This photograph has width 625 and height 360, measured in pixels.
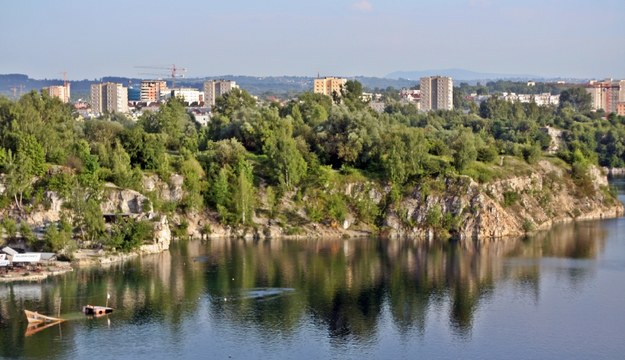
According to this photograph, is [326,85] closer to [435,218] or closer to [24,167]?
[435,218]

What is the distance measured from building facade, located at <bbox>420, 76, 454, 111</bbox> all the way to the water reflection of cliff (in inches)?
3464

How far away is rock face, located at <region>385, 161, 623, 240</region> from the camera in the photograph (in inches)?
1854

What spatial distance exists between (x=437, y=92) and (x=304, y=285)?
331ft

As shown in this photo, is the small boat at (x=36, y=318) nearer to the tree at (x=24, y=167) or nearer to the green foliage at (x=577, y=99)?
the tree at (x=24, y=167)

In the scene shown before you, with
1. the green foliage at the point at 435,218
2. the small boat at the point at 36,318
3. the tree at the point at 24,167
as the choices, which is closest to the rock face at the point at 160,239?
the tree at the point at 24,167

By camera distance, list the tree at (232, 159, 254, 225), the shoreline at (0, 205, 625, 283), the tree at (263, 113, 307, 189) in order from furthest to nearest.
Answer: the tree at (263, 113, 307, 189)
the tree at (232, 159, 254, 225)
the shoreline at (0, 205, 625, 283)

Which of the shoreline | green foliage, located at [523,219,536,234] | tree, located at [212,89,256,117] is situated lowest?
the shoreline

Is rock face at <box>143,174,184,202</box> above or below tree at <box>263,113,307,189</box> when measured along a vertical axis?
below

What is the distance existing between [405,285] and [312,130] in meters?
19.3

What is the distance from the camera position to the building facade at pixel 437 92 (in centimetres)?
13362

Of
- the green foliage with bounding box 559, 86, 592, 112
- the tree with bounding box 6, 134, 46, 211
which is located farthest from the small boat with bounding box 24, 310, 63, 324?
the green foliage with bounding box 559, 86, 592, 112

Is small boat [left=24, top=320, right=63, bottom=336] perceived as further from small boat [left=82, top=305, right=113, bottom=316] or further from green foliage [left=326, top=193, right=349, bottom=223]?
green foliage [left=326, top=193, right=349, bottom=223]

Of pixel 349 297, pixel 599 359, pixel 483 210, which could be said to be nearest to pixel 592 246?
pixel 483 210

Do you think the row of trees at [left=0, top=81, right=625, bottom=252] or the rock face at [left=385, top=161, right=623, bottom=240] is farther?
the rock face at [left=385, top=161, right=623, bottom=240]
